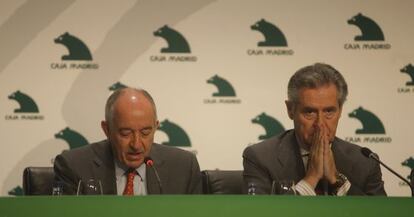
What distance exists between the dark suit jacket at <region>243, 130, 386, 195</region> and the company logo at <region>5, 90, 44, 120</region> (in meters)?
1.69

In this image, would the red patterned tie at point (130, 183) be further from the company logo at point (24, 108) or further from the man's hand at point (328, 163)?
the company logo at point (24, 108)

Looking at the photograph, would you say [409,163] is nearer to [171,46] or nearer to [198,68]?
[198,68]

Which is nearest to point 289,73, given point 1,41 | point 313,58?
point 313,58

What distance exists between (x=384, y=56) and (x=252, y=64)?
33.0 inches

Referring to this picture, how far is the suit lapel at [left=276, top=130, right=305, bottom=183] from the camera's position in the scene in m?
3.58

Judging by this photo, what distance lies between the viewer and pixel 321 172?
3.48m

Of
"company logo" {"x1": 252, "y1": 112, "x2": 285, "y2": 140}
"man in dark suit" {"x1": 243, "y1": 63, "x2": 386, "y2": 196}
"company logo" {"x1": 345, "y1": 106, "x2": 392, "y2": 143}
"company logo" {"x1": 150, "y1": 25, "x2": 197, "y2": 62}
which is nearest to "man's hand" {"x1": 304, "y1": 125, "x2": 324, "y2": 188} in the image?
"man in dark suit" {"x1": 243, "y1": 63, "x2": 386, "y2": 196}

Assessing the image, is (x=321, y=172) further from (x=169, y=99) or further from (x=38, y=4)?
(x=38, y=4)

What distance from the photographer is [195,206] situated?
6.29 feet

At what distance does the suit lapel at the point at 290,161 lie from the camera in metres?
3.58

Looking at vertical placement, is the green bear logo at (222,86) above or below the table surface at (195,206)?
above

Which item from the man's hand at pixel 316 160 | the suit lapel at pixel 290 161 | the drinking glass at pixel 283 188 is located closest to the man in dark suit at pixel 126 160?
the suit lapel at pixel 290 161

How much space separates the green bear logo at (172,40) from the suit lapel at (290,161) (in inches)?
55.0

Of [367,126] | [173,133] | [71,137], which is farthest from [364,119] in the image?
[71,137]
